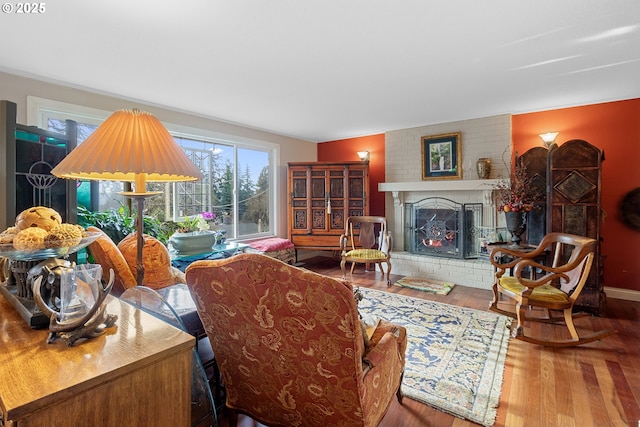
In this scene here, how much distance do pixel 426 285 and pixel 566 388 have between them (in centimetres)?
216

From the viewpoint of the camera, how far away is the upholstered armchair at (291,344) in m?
1.00

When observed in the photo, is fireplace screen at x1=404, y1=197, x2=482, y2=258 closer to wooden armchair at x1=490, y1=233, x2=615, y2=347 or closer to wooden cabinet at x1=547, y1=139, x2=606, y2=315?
wooden cabinet at x1=547, y1=139, x2=606, y2=315

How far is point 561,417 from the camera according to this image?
164cm

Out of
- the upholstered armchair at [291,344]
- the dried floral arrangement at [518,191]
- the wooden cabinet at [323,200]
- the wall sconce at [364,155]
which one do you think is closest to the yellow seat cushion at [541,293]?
the dried floral arrangement at [518,191]

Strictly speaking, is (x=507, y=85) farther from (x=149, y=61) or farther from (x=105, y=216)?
(x=105, y=216)

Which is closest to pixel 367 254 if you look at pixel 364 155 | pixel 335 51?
pixel 364 155

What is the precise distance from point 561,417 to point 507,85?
2832 mm

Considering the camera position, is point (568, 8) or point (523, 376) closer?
point (568, 8)

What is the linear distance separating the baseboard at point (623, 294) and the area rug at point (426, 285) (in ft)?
5.61

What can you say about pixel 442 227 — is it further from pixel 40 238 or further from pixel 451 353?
pixel 40 238

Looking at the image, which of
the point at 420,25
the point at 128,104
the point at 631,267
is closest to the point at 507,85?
the point at 420,25

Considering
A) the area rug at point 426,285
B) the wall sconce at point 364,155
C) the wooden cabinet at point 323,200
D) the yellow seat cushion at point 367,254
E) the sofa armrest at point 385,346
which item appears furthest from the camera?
the wall sconce at point 364,155

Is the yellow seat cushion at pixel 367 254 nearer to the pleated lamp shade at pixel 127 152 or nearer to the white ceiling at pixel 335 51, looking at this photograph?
the white ceiling at pixel 335 51

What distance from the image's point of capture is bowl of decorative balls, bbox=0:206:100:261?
0.88 meters
